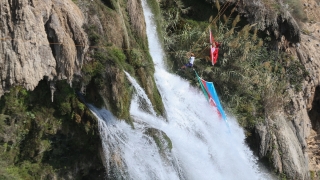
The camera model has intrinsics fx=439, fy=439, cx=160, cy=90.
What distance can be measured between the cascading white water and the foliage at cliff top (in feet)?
2.13

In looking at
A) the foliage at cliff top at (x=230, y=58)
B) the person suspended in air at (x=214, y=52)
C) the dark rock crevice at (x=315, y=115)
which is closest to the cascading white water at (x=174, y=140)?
the foliage at cliff top at (x=230, y=58)

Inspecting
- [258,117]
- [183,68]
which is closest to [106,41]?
[183,68]

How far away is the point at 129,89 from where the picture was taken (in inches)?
389

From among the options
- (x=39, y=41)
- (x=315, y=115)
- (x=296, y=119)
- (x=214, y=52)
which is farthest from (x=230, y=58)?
(x=39, y=41)

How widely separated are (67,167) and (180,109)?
145 inches

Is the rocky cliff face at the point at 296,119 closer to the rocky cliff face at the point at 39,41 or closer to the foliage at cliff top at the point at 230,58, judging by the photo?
the foliage at cliff top at the point at 230,58

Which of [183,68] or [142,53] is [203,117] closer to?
[183,68]

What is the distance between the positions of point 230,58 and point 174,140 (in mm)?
3816

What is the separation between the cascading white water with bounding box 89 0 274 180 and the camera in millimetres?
9656

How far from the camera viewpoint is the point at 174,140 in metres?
11.0

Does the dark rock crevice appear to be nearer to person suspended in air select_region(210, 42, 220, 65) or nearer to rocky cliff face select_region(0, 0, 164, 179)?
person suspended in air select_region(210, 42, 220, 65)

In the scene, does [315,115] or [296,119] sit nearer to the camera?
[296,119]

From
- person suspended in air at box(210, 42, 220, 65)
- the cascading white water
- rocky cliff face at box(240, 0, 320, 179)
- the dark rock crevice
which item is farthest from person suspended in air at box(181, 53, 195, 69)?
the dark rock crevice

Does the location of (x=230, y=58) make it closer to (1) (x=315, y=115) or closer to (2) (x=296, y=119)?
(2) (x=296, y=119)
